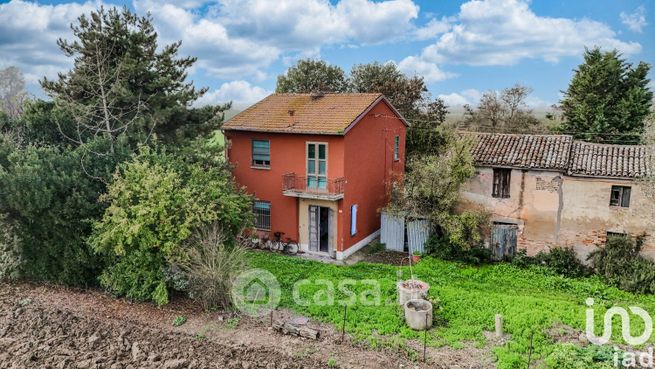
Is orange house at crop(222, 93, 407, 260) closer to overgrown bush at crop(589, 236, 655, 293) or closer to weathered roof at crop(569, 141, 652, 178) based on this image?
weathered roof at crop(569, 141, 652, 178)

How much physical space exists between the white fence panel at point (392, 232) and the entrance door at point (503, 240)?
13.9 feet

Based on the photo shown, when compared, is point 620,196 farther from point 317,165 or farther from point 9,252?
point 9,252

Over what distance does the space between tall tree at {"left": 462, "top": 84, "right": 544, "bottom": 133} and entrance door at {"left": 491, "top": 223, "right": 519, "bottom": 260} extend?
1874 centimetres

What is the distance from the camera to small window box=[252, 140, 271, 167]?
22234 millimetres

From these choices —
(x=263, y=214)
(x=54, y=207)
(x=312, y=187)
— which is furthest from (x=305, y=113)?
(x=54, y=207)

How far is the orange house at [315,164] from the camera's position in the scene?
2066 centimetres

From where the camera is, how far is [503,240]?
20.7m

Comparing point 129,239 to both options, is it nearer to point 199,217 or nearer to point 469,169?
point 199,217

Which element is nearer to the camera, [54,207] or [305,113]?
[54,207]

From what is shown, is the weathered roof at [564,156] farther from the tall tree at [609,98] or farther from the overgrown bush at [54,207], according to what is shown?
the overgrown bush at [54,207]

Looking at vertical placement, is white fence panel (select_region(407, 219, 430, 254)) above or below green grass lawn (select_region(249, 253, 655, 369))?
above

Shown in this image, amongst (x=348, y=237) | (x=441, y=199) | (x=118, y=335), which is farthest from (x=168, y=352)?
(x=441, y=199)

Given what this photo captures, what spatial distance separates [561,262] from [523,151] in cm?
521

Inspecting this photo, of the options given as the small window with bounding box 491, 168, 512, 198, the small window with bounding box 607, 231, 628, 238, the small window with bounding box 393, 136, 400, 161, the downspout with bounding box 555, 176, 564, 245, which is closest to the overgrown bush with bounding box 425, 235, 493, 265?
the small window with bounding box 491, 168, 512, 198
